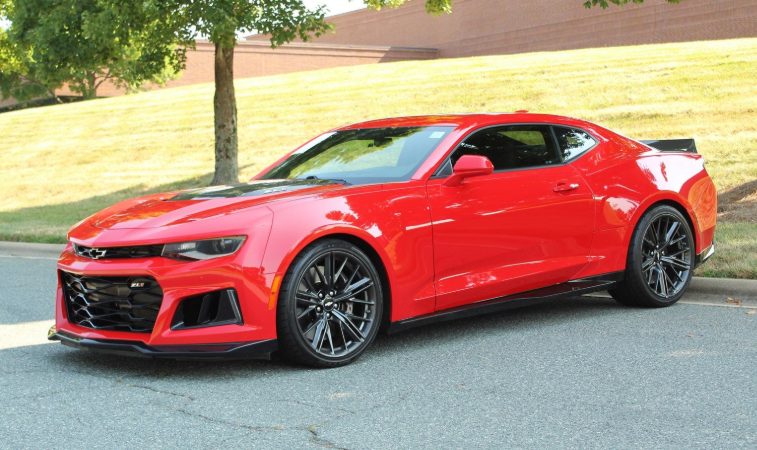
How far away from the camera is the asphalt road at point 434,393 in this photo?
392cm

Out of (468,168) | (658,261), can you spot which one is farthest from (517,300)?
(658,261)

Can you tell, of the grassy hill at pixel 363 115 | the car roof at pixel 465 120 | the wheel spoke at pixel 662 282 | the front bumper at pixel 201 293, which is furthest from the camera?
the grassy hill at pixel 363 115

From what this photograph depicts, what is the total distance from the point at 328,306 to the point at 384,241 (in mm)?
538

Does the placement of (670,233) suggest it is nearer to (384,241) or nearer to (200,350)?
(384,241)

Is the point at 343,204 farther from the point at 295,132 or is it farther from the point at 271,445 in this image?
the point at 295,132

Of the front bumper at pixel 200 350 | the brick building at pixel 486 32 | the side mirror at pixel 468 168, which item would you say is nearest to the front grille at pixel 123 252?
the front bumper at pixel 200 350

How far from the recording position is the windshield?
19.0ft

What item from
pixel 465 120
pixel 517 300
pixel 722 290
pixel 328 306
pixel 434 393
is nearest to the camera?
pixel 434 393

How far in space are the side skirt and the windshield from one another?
93cm

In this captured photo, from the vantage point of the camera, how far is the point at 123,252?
492cm

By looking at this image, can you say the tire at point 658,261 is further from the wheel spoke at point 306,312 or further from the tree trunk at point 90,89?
the tree trunk at point 90,89

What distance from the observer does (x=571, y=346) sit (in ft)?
18.6

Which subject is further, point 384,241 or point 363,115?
point 363,115

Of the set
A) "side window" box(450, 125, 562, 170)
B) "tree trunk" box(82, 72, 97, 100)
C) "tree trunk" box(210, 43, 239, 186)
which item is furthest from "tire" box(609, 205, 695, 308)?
"tree trunk" box(82, 72, 97, 100)
